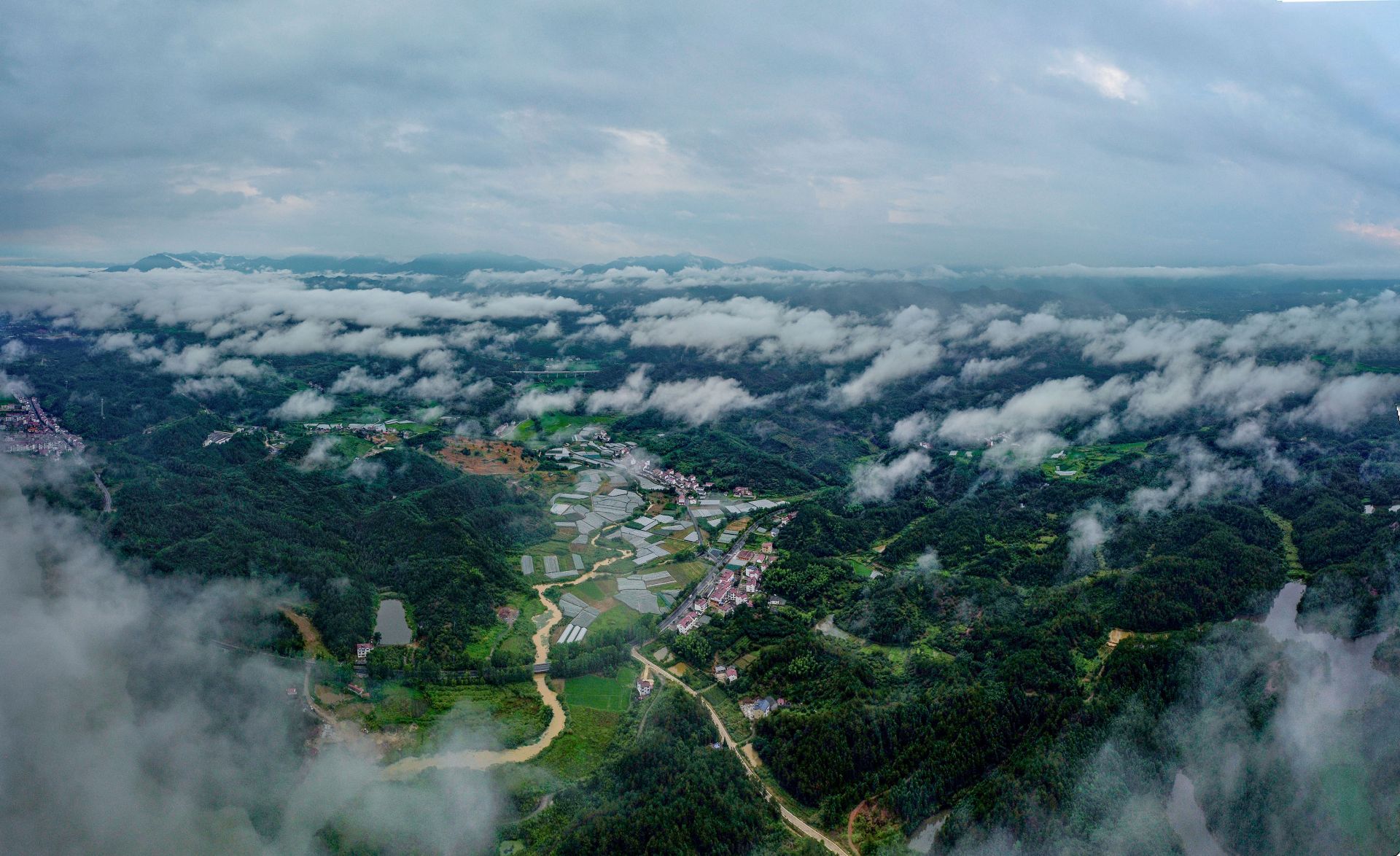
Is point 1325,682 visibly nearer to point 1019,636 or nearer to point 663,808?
point 1019,636

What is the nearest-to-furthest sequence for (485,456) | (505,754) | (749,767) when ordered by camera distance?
(749,767)
(505,754)
(485,456)

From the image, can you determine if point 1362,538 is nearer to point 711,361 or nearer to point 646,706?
point 646,706

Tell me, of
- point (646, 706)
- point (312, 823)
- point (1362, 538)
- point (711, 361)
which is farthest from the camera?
point (711, 361)

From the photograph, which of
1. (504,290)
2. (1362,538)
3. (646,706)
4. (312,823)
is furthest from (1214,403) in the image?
(504,290)

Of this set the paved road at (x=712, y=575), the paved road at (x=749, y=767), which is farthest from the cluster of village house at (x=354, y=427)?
the paved road at (x=749, y=767)

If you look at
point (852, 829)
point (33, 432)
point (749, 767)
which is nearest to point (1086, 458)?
point (749, 767)

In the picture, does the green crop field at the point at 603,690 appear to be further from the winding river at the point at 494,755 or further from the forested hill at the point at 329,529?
the forested hill at the point at 329,529
